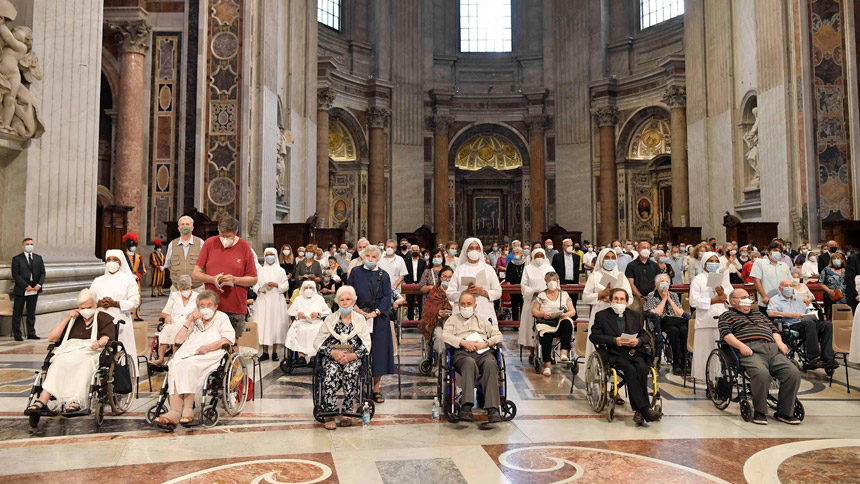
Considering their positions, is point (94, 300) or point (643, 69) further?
point (643, 69)

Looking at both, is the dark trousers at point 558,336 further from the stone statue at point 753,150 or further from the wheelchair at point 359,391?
the stone statue at point 753,150

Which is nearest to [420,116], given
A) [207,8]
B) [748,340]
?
[207,8]

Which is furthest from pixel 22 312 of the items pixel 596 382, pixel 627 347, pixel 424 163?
pixel 424 163

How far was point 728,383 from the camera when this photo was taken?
568 cm

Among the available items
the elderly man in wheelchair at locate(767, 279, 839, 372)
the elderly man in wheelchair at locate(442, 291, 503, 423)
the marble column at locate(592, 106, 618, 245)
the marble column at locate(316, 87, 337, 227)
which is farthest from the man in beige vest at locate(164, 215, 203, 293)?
the marble column at locate(592, 106, 618, 245)

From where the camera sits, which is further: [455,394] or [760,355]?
[760,355]

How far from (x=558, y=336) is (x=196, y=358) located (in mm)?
4493

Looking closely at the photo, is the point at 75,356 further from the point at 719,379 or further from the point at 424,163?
the point at 424,163

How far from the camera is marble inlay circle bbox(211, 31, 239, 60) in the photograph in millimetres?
14852

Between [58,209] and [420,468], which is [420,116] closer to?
[58,209]

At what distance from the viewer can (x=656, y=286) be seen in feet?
25.8

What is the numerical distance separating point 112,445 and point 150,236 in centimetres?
1189

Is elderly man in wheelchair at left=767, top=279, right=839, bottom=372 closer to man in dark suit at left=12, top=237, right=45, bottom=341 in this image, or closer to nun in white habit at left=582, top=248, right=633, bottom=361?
nun in white habit at left=582, top=248, right=633, bottom=361

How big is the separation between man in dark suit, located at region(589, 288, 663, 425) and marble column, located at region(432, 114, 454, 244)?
2224 centimetres
